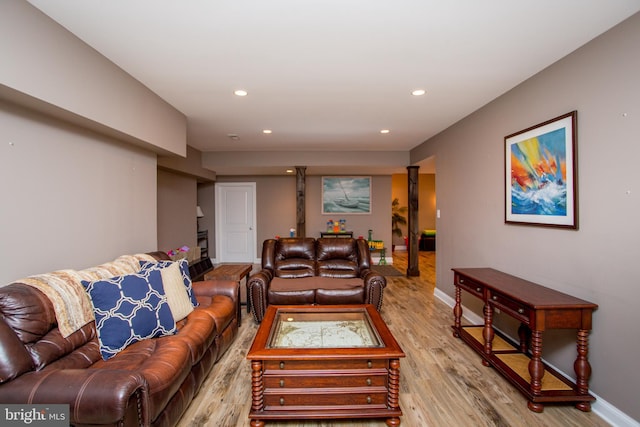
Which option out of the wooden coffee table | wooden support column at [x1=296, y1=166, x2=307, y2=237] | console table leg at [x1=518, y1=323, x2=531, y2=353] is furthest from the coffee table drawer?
wooden support column at [x1=296, y1=166, x2=307, y2=237]

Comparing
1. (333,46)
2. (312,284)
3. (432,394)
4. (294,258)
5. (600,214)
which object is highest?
(333,46)

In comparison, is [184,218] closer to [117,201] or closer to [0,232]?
[117,201]

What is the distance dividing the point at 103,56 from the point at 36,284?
1.68 meters

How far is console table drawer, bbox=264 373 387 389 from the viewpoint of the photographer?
1812 millimetres

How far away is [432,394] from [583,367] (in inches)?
39.5

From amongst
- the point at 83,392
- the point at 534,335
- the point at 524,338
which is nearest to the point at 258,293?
the point at 83,392

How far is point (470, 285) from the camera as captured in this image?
276 centimetres

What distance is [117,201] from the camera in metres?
2.69

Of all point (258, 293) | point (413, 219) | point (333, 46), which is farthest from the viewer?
point (413, 219)

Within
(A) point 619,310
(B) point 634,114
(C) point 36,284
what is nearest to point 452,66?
(B) point 634,114

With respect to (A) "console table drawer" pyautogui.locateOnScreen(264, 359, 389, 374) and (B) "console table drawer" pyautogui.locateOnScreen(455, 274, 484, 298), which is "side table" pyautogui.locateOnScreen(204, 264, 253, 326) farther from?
(B) "console table drawer" pyautogui.locateOnScreen(455, 274, 484, 298)

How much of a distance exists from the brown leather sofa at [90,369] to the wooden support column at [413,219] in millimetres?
4439

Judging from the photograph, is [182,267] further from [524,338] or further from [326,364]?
[524,338]

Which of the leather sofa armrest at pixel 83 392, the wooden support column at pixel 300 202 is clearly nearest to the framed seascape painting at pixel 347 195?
the wooden support column at pixel 300 202
